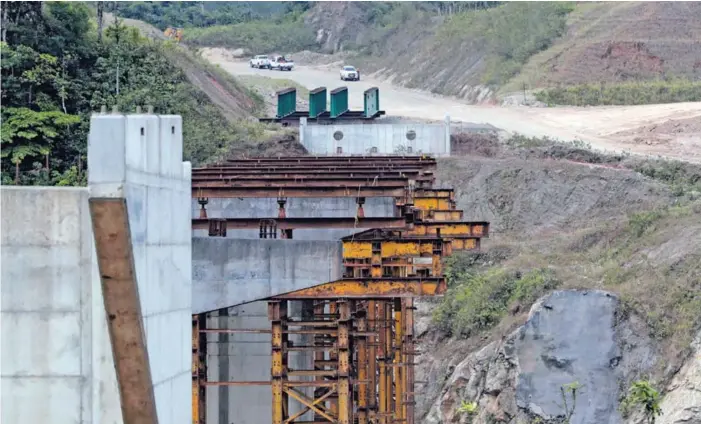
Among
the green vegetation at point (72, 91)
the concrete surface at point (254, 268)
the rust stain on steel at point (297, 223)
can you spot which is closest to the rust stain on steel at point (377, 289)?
the concrete surface at point (254, 268)

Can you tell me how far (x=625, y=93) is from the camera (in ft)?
259

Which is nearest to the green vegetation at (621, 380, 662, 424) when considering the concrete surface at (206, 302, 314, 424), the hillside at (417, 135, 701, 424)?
the hillside at (417, 135, 701, 424)

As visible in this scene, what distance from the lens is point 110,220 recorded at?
12.8 m

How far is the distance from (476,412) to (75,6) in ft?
98.5

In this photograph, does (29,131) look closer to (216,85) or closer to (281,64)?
(216,85)

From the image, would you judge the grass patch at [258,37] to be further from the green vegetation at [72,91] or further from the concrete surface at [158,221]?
the concrete surface at [158,221]

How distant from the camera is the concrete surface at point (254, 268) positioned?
18.6m

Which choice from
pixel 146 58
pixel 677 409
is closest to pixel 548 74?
pixel 146 58

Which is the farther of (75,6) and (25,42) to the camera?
(75,6)

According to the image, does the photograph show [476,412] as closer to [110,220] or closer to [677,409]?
[677,409]

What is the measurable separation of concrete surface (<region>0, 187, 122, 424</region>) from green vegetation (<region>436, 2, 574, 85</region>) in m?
75.6

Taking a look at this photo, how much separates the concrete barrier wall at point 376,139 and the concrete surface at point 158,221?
143ft

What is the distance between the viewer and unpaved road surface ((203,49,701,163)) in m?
62.1

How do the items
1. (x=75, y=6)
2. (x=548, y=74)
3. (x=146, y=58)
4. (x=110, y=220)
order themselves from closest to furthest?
(x=110, y=220)
(x=75, y=6)
(x=146, y=58)
(x=548, y=74)
